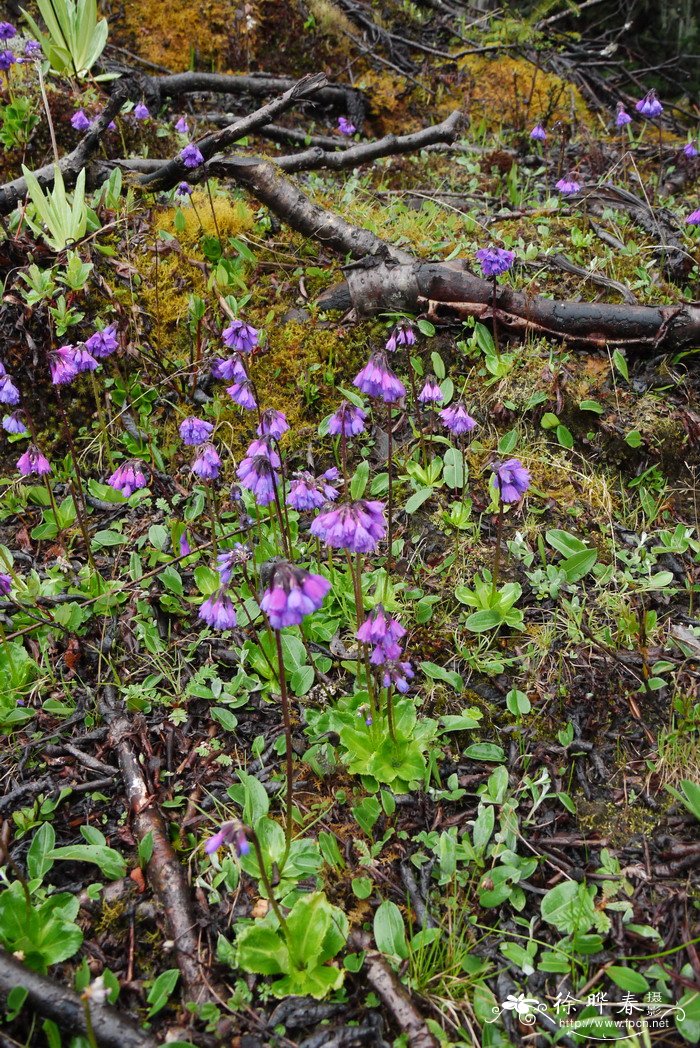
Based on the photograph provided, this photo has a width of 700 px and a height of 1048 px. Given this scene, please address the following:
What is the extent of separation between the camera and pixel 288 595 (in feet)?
6.19

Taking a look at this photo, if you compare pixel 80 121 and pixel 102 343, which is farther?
pixel 80 121

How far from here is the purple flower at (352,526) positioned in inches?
87.2

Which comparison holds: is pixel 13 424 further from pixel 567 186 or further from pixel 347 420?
pixel 567 186

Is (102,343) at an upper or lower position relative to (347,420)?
upper

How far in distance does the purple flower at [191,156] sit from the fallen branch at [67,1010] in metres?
4.12

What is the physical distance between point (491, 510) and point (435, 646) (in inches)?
34.5

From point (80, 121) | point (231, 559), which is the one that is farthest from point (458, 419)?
point (80, 121)

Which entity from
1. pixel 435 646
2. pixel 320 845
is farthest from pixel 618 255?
pixel 320 845

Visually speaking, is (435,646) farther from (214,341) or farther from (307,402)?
(214,341)

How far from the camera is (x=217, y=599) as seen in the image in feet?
8.14

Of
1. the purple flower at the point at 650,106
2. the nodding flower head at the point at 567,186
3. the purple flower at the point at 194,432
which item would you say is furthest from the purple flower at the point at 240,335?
the purple flower at the point at 650,106

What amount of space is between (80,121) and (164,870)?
4.79 metres

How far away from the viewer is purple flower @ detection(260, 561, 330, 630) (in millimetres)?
1878

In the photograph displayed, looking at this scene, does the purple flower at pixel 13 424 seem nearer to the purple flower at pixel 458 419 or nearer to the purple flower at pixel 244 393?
the purple flower at pixel 244 393
